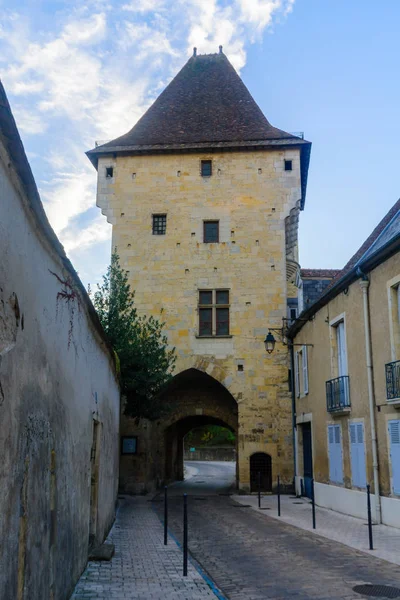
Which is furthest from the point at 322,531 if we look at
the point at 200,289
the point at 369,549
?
the point at 200,289

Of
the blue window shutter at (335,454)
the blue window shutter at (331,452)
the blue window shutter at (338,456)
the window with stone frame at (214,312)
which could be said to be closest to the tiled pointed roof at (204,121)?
the window with stone frame at (214,312)

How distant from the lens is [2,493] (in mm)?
3012

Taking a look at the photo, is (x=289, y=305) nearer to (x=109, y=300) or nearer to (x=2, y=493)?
(x=109, y=300)

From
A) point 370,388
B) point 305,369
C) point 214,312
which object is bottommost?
point 370,388

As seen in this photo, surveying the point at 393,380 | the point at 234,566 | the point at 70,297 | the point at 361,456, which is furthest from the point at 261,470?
the point at 70,297

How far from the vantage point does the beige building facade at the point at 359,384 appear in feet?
36.0

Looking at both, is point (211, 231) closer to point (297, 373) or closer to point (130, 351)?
point (297, 373)

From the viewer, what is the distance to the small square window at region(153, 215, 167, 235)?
73.7 ft

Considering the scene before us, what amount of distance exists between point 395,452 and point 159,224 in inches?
555

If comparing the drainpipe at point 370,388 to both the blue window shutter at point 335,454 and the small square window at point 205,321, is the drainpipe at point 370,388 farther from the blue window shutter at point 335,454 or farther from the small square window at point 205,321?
the small square window at point 205,321

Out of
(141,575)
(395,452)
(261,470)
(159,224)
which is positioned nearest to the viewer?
(141,575)

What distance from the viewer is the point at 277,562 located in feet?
24.8

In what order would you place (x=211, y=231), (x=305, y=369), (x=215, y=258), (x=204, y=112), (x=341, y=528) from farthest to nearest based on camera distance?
(x=204, y=112), (x=211, y=231), (x=215, y=258), (x=305, y=369), (x=341, y=528)

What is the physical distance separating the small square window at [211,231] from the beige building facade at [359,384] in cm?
643
